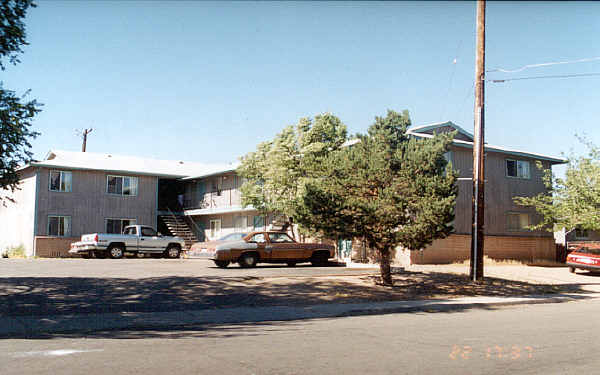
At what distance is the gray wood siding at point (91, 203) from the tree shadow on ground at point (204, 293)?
1920 centimetres

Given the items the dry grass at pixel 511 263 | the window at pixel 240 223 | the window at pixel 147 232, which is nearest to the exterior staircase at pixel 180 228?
the window at pixel 240 223

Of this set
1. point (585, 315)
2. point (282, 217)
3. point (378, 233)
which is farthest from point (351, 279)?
point (282, 217)

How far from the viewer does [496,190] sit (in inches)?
1177

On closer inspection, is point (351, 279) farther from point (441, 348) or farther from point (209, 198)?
point (209, 198)

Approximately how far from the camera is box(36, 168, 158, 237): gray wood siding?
3384cm

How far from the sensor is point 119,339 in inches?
353

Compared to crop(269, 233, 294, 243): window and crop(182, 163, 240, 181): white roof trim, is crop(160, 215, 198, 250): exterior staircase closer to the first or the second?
crop(182, 163, 240, 181): white roof trim

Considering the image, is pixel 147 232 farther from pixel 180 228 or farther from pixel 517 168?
pixel 517 168

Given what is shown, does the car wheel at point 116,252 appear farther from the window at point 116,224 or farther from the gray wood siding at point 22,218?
the window at point 116,224

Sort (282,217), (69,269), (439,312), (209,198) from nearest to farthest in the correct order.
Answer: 1. (439,312)
2. (69,269)
3. (282,217)
4. (209,198)

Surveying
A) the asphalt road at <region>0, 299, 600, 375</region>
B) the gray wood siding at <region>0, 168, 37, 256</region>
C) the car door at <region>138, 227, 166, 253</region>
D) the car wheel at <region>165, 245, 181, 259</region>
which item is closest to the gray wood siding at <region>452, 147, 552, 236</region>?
the car wheel at <region>165, 245, 181, 259</region>

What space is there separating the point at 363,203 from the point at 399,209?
102 cm

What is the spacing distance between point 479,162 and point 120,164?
1057 inches

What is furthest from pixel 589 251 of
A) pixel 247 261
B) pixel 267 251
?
pixel 247 261
